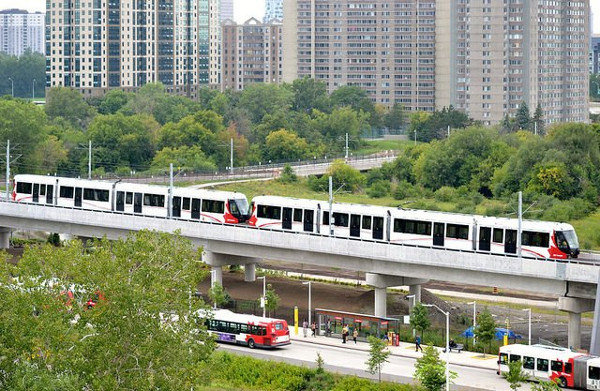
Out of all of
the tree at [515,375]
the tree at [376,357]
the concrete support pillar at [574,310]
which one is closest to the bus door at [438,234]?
the concrete support pillar at [574,310]

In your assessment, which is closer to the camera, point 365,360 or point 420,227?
point 365,360

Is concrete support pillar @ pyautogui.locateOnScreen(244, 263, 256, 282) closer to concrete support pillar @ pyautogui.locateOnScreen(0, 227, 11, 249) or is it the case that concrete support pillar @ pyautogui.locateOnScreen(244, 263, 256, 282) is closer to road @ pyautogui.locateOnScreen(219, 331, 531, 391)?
road @ pyautogui.locateOnScreen(219, 331, 531, 391)

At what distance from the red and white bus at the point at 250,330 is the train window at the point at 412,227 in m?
11.2

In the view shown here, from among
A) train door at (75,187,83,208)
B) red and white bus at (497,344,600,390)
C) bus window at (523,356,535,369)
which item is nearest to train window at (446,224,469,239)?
red and white bus at (497,344,600,390)

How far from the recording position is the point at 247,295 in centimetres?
9169

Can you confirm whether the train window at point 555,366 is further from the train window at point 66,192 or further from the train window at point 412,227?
the train window at point 66,192

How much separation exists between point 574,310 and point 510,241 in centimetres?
572

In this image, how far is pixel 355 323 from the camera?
3061 inches

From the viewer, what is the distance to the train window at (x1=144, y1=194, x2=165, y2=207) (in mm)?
94125

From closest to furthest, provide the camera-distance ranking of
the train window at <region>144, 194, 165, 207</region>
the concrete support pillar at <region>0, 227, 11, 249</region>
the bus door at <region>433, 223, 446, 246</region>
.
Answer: the bus door at <region>433, 223, 446, 246</region>, the train window at <region>144, 194, 165, 207</region>, the concrete support pillar at <region>0, 227, 11, 249</region>

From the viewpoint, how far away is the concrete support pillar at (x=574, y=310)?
7400 centimetres

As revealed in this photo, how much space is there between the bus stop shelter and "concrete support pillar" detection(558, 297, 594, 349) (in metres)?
9.69

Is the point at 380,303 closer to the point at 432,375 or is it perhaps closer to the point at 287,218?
the point at 287,218

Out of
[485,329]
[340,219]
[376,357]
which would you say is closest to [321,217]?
[340,219]
